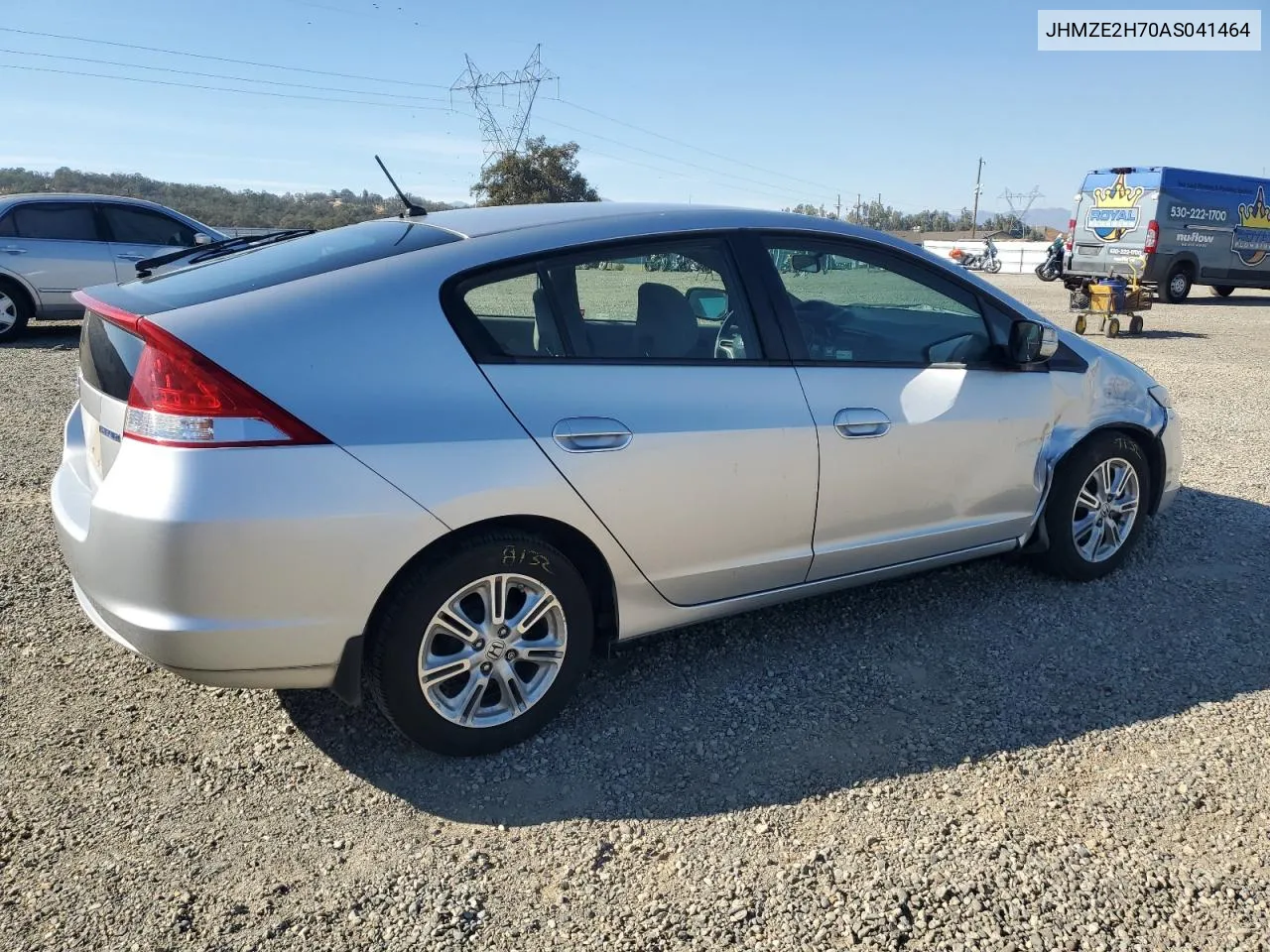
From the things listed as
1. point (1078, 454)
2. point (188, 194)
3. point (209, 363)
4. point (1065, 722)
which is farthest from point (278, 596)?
point (188, 194)

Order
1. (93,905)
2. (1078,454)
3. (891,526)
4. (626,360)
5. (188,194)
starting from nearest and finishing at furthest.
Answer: (93,905) < (626,360) < (891,526) < (1078,454) < (188,194)

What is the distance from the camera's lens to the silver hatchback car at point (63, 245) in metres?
11.3

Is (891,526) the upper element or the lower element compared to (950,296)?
lower

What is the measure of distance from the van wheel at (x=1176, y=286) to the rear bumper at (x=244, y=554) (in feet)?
74.0

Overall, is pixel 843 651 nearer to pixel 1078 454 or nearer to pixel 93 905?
pixel 1078 454

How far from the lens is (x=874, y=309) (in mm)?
3842

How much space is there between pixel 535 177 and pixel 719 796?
220 feet

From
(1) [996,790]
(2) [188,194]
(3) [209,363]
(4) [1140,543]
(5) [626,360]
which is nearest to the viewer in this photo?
(3) [209,363]

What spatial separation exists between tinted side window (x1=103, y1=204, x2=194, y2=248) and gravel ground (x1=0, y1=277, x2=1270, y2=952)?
9197 mm

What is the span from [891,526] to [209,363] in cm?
242

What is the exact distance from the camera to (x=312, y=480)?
8.25 ft

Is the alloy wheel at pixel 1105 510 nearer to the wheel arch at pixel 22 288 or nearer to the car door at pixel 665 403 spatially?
the car door at pixel 665 403

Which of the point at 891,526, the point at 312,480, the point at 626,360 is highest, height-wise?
the point at 626,360

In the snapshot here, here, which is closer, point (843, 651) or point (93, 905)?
point (93, 905)
